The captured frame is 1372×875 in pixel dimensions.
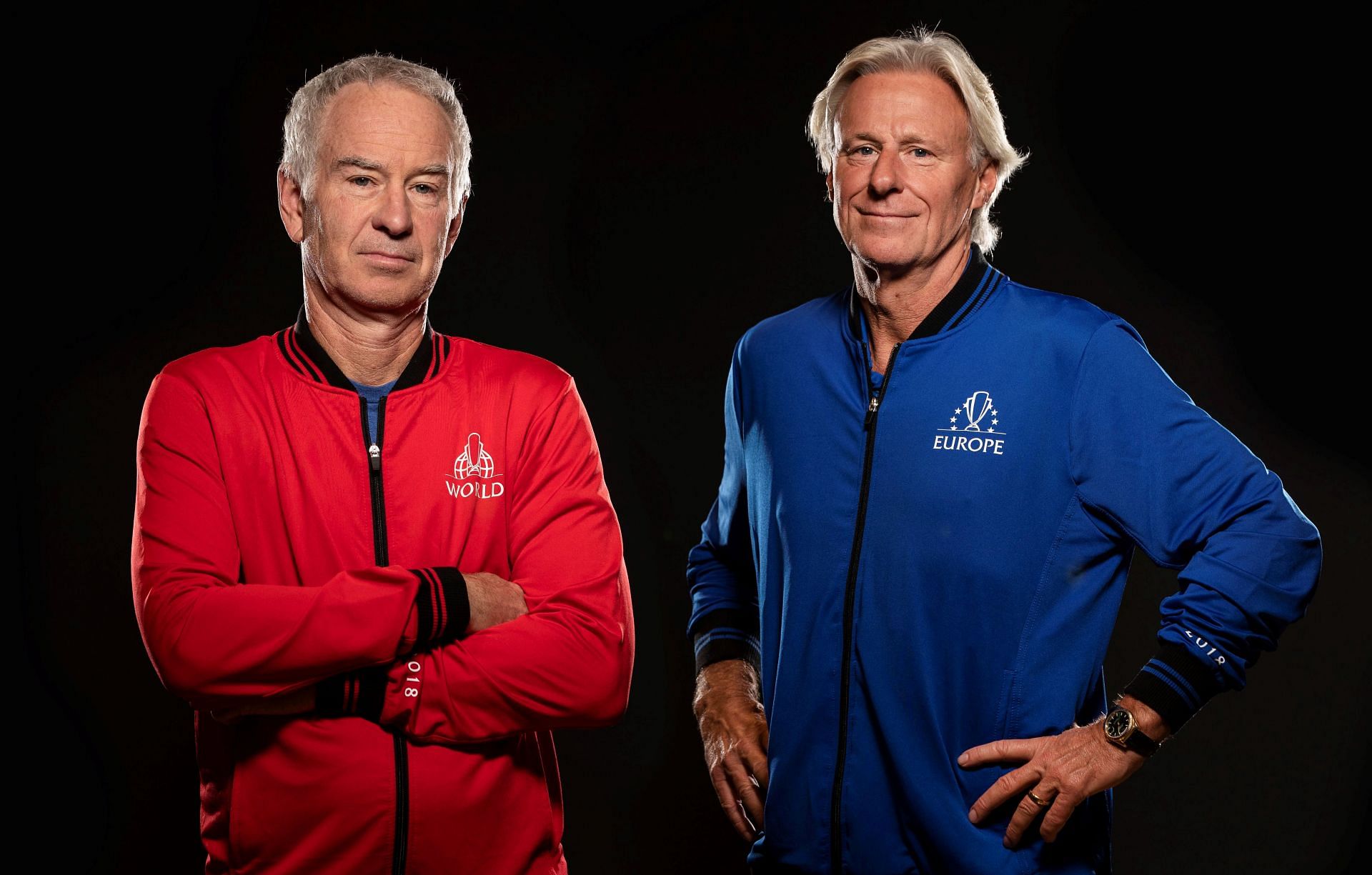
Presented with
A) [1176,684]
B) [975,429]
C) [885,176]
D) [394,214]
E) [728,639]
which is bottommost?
[728,639]

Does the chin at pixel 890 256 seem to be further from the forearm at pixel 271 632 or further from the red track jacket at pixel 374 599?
the forearm at pixel 271 632

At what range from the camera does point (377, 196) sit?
6.89ft

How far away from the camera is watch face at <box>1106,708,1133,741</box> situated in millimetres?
2041

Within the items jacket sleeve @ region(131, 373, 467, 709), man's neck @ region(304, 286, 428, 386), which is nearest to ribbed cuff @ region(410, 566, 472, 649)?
jacket sleeve @ region(131, 373, 467, 709)

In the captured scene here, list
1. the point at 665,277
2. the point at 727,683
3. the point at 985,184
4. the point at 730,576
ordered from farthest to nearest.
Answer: the point at 665,277, the point at 730,576, the point at 727,683, the point at 985,184

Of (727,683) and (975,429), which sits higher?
(975,429)

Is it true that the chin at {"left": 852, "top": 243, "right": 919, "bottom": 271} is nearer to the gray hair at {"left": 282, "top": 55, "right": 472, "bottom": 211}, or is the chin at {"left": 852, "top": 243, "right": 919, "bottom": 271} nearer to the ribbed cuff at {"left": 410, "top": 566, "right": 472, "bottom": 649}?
the gray hair at {"left": 282, "top": 55, "right": 472, "bottom": 211}

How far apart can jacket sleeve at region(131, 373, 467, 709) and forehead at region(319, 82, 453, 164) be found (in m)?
0.60

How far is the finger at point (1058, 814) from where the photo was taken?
2.04 metres

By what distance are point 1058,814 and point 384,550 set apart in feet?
3.87

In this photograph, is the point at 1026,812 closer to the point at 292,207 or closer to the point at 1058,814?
the point at 1058,814

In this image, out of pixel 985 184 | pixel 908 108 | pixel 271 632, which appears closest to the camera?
pixel 271 632

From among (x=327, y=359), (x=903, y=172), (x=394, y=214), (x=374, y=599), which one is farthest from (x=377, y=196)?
(x=903, y=172)

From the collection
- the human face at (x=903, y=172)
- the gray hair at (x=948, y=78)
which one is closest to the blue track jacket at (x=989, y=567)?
the human face at (x=903, y=172)
